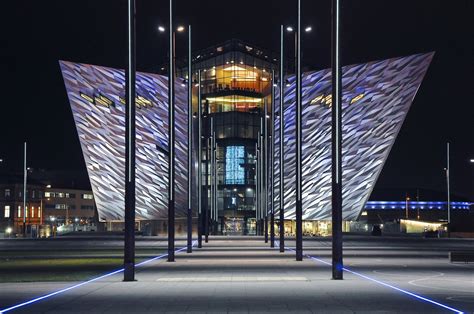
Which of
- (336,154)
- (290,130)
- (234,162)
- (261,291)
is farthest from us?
(234,162)

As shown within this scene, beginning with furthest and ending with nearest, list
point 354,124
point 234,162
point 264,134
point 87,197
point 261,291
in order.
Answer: point 87,197, point 234,162, point 354,124, point 264,134, point 261,291

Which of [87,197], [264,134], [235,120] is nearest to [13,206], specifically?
[87,197]

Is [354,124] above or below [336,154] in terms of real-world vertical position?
above

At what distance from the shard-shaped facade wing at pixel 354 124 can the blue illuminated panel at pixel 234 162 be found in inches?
628

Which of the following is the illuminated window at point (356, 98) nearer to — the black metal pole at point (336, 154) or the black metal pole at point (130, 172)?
the black metal pole at point (336, 154)

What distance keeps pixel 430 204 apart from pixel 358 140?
8295 cm

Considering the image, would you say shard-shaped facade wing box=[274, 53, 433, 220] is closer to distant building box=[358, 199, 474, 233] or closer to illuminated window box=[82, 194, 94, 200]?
distant building box=[358, 199, 474, 233]

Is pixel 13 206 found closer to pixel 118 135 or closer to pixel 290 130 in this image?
pixel 118 135

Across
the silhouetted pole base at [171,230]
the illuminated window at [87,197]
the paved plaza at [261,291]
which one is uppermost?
the illuminated window at [87,197]

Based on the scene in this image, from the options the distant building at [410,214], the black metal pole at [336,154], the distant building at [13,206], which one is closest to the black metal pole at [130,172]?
the black metal pole at [336,154]

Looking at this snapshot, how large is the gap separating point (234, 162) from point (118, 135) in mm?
25921

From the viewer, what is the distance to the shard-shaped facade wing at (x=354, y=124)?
6681 centimetres

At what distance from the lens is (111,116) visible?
7106 centimetres

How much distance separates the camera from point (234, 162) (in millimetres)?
95250
